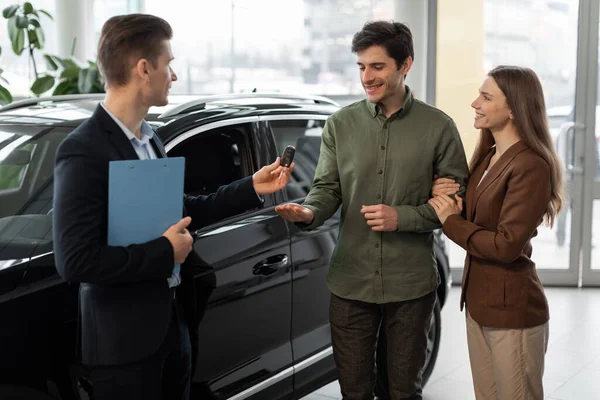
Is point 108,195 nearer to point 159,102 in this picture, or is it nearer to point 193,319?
point 159,102

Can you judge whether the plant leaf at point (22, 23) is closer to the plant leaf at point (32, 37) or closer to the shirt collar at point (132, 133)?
the plant leaf at point (32, 37)

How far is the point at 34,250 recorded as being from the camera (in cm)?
221

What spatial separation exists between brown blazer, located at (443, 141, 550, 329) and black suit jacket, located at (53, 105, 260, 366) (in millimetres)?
978

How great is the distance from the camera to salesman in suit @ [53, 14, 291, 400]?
1.82 m

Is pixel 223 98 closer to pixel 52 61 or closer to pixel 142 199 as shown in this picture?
pixel 142 199

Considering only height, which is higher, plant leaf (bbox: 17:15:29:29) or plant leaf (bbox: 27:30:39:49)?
plant leaf (bbox: 17:15:29:29)

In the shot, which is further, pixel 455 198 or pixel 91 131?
pixel 455 198

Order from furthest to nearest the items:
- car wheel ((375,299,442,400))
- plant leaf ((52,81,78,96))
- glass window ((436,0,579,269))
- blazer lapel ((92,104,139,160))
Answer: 1. glass window ((436,0,579,269))
2. plant leaf ((52,81,78,96))
3. car wheel ((375,299,442,400))
4. blazer lapel ((92,104,139,160))

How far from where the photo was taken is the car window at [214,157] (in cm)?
273

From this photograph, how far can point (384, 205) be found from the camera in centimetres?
246

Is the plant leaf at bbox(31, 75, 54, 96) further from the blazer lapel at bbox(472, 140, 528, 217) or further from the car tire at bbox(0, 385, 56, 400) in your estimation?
the blazer lapel at bbox(472, 140, 528, 217)

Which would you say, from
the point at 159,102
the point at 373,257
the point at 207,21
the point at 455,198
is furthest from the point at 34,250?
the point at 207,21

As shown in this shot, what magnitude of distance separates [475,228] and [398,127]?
1.43 ft

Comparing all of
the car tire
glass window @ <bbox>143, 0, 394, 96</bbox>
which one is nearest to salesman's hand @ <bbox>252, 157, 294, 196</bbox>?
the car tire
